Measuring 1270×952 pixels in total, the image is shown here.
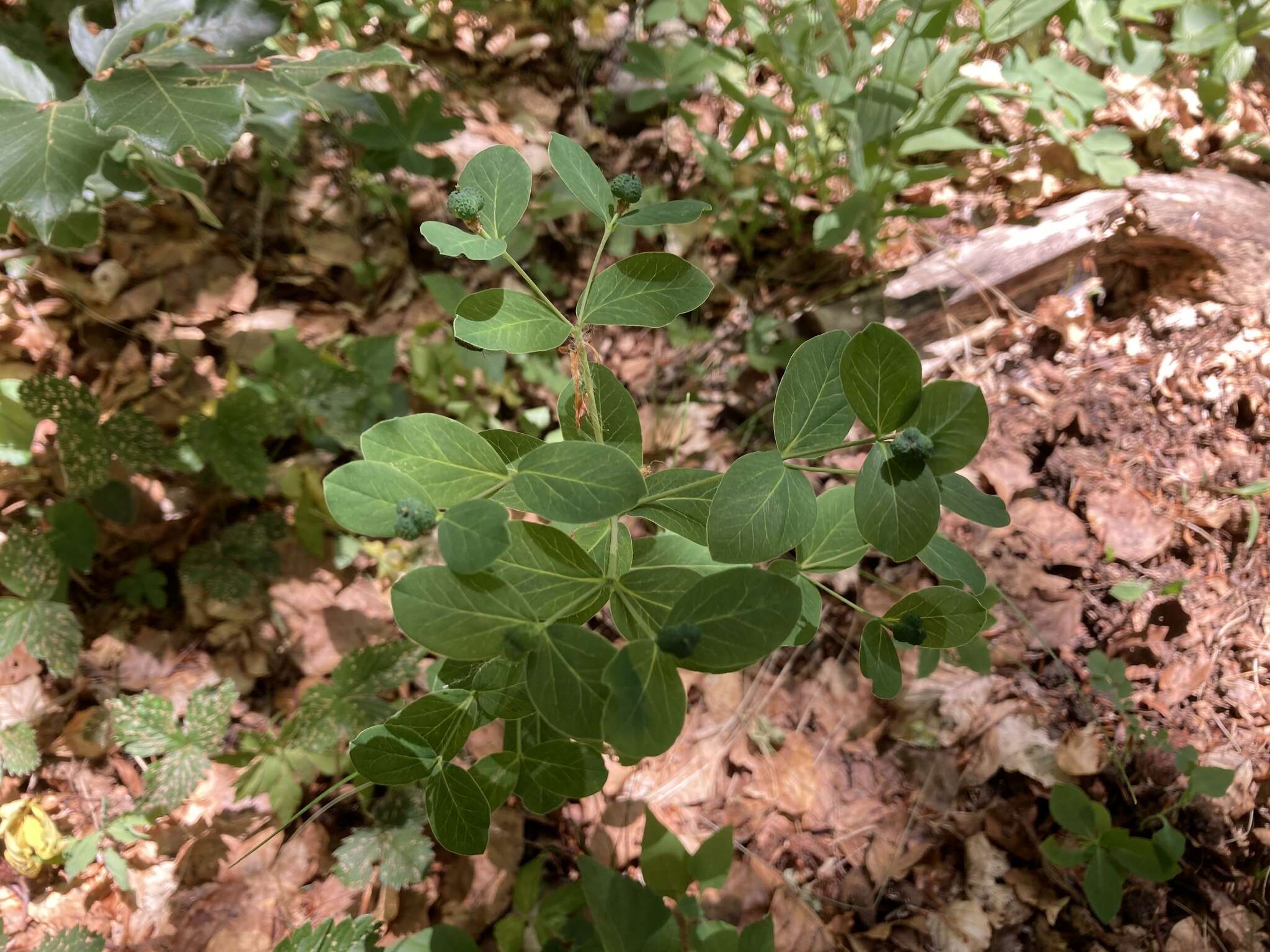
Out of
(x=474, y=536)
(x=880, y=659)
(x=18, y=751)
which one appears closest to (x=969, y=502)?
(x=880, y=659)

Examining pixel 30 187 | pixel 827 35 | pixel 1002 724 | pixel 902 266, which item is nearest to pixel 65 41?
pixel 30 187

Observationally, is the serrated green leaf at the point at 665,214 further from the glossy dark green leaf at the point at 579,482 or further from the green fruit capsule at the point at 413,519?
the green fruit capsule at the point at 413,519

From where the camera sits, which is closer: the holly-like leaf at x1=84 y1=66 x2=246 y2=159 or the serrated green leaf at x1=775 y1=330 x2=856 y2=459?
the serrated green leaf at x1=775 y1=330 x2=856 y2=459

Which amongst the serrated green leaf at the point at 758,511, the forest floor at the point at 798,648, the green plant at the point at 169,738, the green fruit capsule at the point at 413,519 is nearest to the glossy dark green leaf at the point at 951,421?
the serrated green leaf at the point at 758,511

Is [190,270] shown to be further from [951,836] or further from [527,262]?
[951,836]

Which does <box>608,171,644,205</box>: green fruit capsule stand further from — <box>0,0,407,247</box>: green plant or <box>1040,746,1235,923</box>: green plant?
<box>1040,746,1235,923</box>: green plant

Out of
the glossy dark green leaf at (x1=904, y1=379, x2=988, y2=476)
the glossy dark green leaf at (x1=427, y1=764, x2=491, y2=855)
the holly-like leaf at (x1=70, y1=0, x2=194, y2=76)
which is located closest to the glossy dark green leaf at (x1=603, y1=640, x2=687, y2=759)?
the glossy dark green leaf at (x1=427, y1=764, x2=491, y2=855)
